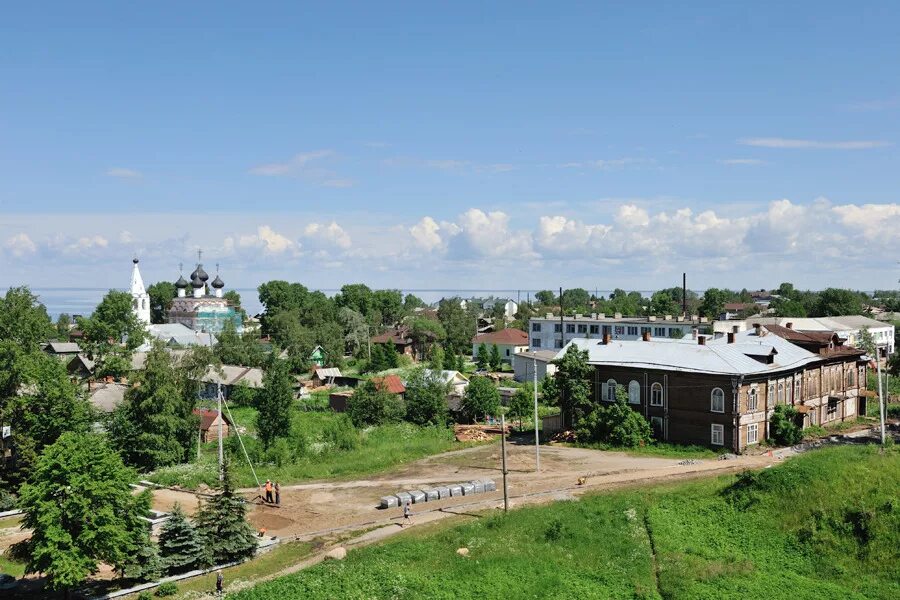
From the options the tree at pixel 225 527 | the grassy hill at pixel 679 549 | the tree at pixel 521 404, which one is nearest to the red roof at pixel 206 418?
the tree at pixel 521 404

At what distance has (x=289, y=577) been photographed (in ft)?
84.7

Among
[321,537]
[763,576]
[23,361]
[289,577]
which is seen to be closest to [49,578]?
[289,577]

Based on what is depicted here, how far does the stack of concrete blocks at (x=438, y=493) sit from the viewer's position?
1417 inches

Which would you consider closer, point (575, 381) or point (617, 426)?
point (617, 426)

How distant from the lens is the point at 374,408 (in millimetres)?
54312

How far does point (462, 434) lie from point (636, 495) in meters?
19.1

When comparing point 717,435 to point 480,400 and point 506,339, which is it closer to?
point 480,400

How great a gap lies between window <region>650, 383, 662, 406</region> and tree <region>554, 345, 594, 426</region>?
13.3ft

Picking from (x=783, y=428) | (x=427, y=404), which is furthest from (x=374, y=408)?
(x=783, y=428)

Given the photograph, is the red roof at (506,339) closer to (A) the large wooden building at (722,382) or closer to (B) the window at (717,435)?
(A) the large wooden building at (722,382)

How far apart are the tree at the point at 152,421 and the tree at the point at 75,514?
1927 cm

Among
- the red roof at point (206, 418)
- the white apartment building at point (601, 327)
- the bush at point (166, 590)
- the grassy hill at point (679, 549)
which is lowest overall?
the bush at point (166, 590)

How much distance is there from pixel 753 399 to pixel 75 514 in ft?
121

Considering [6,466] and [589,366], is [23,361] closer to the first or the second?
[6,466]
